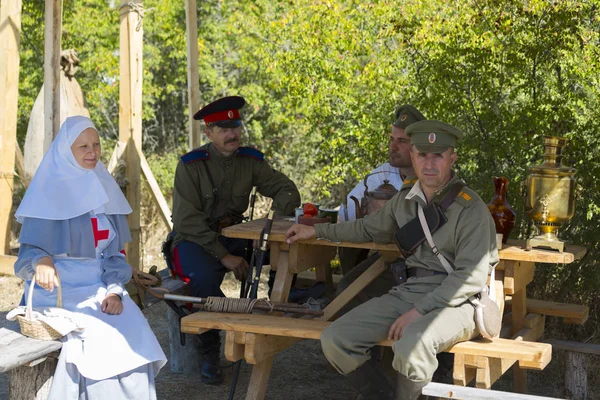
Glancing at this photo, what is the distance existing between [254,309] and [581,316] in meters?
2.04

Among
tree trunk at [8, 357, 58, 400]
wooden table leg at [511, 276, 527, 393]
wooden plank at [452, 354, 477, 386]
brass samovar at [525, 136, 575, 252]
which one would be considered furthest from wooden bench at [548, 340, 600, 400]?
tree trunk at [8, 357, 58, 400]

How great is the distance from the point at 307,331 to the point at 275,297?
618 mm

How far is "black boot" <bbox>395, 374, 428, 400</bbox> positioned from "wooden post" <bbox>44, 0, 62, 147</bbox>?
3.53 m

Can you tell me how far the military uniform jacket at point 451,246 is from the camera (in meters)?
3.86

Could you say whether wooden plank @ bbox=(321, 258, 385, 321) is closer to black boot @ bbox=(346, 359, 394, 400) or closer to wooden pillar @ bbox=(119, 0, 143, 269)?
black boot @ bbox=(346, 359, 394, 400)

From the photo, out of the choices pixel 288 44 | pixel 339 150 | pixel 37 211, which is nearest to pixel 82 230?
pixel 37 211

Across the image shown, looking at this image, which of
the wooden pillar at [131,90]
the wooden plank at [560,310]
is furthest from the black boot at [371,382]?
the wooden pillar at [131,90]

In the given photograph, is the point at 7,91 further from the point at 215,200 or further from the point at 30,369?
the point at 30,369

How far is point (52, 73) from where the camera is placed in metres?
6.42

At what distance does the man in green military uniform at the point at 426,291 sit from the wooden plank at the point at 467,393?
9cm

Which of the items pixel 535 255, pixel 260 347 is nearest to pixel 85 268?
pixel 260 347

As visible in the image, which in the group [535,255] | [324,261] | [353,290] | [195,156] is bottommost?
[353,290]

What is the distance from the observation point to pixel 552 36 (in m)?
6.29

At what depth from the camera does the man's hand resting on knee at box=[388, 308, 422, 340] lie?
390cm
